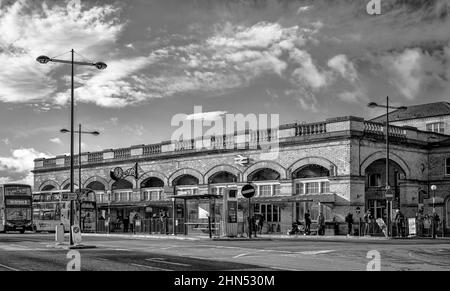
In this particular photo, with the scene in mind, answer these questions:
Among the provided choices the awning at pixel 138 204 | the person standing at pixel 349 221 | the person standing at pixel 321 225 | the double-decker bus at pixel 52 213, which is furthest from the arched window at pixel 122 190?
the person standing at pixel 349 221

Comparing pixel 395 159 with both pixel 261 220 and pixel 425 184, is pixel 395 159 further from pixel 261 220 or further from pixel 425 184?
pixel 261 220

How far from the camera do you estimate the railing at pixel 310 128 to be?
142ft

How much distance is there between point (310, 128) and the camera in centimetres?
4394

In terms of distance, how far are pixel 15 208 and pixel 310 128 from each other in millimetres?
22211

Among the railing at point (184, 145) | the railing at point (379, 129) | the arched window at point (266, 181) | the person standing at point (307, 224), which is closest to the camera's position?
the person standing at point (307, 224)

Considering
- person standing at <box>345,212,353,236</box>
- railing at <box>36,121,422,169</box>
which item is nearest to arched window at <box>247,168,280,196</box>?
railing at <box>36,121,422,169</box>

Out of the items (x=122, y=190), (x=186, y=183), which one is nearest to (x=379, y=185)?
(x=186, y=183)

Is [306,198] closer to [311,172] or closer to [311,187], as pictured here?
[311,187]

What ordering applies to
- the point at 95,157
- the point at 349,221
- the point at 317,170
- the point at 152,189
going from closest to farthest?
the point at 349,221 → the point at 317,170 → the point at 152,189 → the point at 95,157

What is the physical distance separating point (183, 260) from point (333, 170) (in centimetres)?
2547

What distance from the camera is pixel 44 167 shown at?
67562 millimetres

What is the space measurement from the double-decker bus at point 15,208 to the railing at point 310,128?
2068 cm

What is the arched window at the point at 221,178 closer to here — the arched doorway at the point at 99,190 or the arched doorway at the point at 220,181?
the arched doorway at the point at 220,181
